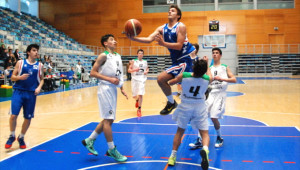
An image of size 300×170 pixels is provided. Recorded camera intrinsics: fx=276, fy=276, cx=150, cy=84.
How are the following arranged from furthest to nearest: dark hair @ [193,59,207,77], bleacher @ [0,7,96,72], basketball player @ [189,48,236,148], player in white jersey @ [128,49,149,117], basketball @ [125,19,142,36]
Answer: bleacher @ [0,7,96,72] → player in white jersey @ [128,49,149,117] → basketball player @ [189,48,236,148] → basketball @ [125,19,142,36] → dark hair @ [193,59,207,77]

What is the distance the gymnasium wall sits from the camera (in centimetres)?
2812

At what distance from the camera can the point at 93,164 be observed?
376 centimetres

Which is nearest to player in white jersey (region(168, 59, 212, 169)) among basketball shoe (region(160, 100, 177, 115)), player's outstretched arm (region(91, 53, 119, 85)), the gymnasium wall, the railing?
basketball shoe (region(160, 100, 177, 115))

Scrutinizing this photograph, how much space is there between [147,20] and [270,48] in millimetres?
13012

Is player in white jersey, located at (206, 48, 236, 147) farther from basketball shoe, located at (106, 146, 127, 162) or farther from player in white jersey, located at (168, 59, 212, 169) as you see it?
basketball shoe, located at (106, 146, 127, 162)

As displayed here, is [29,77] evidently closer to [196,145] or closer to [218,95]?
[196,145]

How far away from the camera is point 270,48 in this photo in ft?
92.6

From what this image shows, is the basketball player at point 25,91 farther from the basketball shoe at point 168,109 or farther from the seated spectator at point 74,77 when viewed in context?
the seated spectator at point 74,77

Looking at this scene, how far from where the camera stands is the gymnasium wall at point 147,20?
28.1 metres

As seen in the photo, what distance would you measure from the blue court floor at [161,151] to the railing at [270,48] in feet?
79.5

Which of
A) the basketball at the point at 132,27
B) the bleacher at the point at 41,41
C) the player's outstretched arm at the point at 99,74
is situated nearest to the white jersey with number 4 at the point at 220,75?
the basketball at the point at 132,27

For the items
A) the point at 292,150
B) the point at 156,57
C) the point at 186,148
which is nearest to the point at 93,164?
the point at 186,148

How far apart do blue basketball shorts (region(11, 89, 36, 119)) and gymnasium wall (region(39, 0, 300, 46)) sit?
25221 millimetres

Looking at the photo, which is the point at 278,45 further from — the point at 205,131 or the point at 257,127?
the point at 205,131
